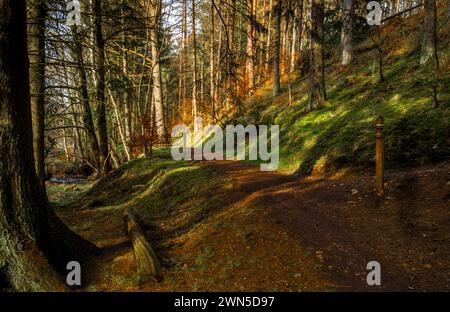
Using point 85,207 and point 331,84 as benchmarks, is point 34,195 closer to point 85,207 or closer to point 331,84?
point 85,207

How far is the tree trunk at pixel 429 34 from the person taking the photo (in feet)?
34.3

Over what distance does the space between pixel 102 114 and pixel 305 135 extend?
7.67 m

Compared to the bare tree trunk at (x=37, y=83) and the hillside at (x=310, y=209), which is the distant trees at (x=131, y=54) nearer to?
the bare tree trunk at (x=37, y=83)

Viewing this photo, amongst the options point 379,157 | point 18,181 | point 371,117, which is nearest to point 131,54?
point 371,117

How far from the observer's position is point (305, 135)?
38.7 ft

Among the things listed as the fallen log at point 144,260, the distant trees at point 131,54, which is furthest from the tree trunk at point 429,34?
the fallen log at point 144,260

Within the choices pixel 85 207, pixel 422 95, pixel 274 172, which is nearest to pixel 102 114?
pixel 85 207

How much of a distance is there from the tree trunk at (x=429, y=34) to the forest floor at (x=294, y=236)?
609cm

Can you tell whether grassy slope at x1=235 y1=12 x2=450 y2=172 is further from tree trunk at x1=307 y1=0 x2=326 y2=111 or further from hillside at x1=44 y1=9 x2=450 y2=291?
tree trunk at x1=307 y1=0 x2=326 y2=111

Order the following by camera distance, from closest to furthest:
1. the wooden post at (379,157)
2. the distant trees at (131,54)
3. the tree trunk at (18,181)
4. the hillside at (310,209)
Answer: the tree trunk at (18,181) → the hillside at (310,209) → the wooden post at (379,157) → the distant trees at (131,54)

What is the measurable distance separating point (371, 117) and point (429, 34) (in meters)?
3.91

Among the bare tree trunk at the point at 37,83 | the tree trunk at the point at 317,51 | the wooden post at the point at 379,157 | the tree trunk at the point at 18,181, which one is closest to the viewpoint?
the tree trunk at the point at 18,181

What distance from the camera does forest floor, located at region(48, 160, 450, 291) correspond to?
165 inches

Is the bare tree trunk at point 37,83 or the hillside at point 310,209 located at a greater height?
the bare tree trunk at point 37,83
